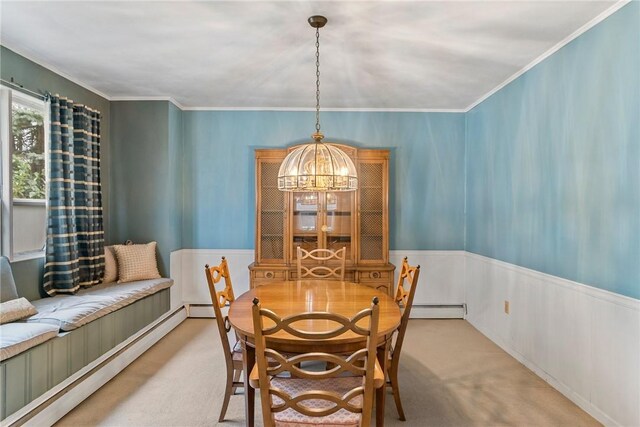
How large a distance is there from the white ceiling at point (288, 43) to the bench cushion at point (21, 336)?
1.87 metres

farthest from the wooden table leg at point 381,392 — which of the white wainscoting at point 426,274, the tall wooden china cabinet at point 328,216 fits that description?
the white wainscoting at point 426,274

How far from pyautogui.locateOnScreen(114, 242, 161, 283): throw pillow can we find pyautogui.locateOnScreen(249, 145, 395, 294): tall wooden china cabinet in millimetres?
1054

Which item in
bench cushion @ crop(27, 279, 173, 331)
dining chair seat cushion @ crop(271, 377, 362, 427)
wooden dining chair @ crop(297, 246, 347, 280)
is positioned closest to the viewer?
dining chair seat cushion @ crop(271, 377, 362, 427)

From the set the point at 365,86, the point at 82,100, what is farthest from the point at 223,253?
the point at 365,86

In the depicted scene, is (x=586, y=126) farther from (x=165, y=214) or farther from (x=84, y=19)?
(x=165, y=214)

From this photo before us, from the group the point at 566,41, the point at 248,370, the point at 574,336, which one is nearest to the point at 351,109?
the point at 566,41

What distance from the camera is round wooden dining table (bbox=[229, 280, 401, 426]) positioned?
173cm

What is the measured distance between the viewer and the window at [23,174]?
2.83 metres

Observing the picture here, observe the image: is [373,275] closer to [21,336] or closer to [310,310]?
[310,310]

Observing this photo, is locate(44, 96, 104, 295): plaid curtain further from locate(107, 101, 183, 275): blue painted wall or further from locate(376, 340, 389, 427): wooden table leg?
locate(376, 340, 389, 427): wooden table leg

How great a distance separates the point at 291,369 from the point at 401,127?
3.55 meters

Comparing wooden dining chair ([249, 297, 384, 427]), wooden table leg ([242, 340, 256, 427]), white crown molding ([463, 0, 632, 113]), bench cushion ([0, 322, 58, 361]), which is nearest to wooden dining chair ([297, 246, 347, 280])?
wooden table leg ([242, 340, 256, 427])

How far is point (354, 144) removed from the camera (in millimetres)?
4473

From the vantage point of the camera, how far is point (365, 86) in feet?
12.0
